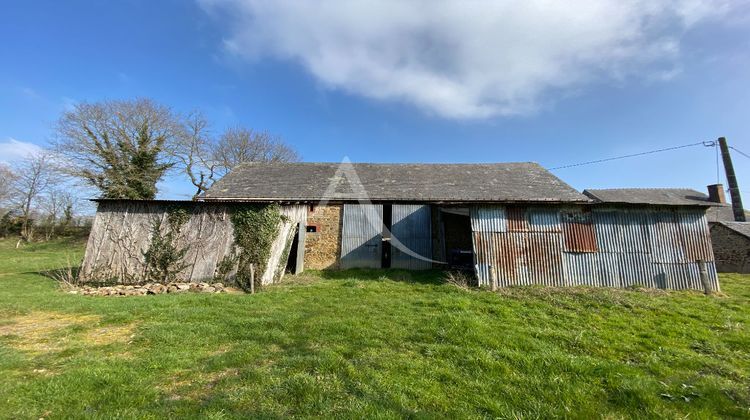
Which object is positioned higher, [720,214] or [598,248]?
[720,214]

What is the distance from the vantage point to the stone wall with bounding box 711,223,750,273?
1405 centimetres

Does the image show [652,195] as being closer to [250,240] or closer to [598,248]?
[598,248]

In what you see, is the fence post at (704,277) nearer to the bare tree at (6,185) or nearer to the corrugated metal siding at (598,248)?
the corrugated metal siding at (598,248)

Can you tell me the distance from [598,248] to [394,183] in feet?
28.6

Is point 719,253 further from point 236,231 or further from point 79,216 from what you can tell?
point 79,216

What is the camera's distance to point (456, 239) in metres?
13.3

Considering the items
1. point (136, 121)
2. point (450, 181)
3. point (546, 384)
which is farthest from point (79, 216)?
point (546, 384)

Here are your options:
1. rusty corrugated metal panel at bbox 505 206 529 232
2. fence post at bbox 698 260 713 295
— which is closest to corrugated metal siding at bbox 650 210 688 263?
fence post at bbox 698 260 713 295

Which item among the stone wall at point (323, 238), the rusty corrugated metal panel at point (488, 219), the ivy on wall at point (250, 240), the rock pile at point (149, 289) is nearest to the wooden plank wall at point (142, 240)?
the ivy on wall at point (250, 240)

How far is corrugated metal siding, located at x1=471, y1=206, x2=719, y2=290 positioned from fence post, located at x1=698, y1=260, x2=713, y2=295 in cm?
20

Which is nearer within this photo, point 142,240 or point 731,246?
point 142,240

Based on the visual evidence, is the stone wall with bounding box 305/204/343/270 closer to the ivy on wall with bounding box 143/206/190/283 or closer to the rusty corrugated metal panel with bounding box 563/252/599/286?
the ivy on wall with bounding box 143/206/190/283

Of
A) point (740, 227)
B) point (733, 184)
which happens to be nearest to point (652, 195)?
point (733, 184)

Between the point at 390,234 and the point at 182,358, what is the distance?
989 centimetres
